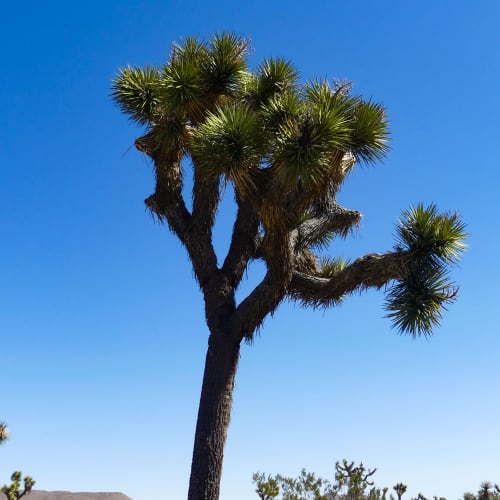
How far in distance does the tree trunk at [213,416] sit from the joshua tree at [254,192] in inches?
0.6

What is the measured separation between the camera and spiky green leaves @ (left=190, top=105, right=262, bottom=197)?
8781 millimetres

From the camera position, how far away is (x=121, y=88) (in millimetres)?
10516

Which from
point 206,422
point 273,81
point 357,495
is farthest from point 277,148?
point 357,495

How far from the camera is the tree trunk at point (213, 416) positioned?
8766mm

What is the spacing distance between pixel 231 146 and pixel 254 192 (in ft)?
2.80

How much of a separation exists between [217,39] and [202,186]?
251 centimetres

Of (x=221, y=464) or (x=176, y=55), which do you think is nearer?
(x=221, y=464)

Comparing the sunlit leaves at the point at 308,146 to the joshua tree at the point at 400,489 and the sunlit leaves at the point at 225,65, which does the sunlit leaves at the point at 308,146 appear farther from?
the joshua tree at the point at 400,489

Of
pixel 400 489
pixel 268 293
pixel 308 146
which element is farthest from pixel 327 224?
pixel 400 489

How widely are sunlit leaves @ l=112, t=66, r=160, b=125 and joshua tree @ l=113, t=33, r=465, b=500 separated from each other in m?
0.02

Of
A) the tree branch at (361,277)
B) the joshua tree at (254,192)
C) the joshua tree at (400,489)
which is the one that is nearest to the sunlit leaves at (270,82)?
the joshua tree at (254,192)

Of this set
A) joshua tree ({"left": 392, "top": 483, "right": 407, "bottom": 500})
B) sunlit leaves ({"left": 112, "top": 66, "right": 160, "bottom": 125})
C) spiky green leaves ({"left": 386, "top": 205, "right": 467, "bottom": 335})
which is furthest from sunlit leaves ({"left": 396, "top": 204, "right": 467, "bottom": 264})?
joshua tree ({"left": 392, "top": 483, "right": 407, "bottom": 500})

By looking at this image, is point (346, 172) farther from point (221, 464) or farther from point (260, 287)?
point (221, 464)

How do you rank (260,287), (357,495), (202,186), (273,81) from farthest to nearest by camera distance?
(357,495) < (273,81) < (202,186) < (260,287)
